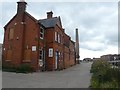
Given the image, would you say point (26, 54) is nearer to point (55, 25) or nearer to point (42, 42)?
point (42, 42)

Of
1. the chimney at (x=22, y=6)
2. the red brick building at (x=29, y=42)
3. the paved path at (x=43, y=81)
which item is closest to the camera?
the paved path at (x=43, y=81)

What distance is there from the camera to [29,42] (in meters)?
27.2

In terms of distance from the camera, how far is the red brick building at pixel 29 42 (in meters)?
26.9

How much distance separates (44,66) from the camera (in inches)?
1136

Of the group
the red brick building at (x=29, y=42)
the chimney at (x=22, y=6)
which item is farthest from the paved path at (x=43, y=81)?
the chimney at (x=22, y=6)

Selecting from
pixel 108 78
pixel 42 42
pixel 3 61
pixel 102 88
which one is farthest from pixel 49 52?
pixel 102 88

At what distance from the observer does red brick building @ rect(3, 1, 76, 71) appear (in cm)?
2691

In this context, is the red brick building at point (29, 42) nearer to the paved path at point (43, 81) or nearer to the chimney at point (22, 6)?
the chimney at point (22, 6)

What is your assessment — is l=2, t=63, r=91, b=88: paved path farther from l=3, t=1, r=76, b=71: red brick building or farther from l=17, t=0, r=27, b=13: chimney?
l=17, t=0, r=27, b=13: chimney

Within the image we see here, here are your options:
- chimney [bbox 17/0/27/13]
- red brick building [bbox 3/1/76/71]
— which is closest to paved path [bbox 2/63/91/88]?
red brick building [bbox 3/1/76/71]

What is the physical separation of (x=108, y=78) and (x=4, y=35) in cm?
2028

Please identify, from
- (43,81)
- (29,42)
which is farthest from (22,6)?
(43,81)

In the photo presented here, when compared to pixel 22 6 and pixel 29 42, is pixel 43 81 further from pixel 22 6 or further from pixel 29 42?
pixel 22 6

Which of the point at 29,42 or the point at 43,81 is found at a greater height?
the point at 29,42
